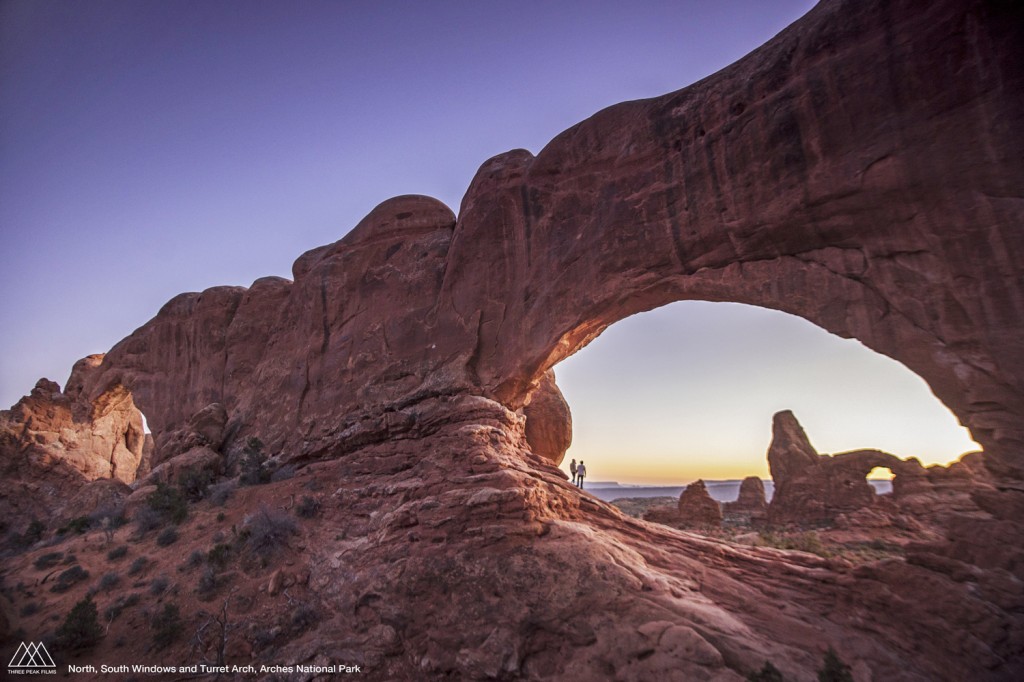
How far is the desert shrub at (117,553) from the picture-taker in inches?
557

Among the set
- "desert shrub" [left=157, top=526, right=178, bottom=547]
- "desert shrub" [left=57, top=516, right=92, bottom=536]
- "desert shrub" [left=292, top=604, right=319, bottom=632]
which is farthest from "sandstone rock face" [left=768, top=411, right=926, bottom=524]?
"desert shrub" [left=57, top=516, right=92, bottom=536]

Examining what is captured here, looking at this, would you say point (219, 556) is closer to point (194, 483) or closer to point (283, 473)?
point (283, 473)

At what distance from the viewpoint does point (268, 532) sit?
1276 cm

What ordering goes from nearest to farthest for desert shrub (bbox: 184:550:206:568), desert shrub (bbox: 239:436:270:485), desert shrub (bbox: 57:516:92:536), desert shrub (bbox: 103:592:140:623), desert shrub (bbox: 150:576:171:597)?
desert shrub (bbox: 103:592:140:623) < desert shrub (bbox: 150:576:171:597) < desert shrub (bbox: 184:550:206:568) < desert shrub (bbox: 57:516:92:536) < desert shrub (bbox: 239:436:270:485)

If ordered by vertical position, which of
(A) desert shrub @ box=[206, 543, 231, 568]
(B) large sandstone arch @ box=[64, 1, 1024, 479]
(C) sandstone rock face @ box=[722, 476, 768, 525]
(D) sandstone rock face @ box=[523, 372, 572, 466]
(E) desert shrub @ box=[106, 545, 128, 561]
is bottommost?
(C) sandstone rock face @ box=[722, 476, 768, 525]

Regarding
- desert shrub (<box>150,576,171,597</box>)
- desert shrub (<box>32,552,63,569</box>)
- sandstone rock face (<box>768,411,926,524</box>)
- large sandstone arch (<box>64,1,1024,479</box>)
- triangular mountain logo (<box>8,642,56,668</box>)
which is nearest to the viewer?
large sandstone arch (<box>64,1,1024,479</box>)

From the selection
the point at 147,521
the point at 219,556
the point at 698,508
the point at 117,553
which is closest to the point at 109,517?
the point at 147,521

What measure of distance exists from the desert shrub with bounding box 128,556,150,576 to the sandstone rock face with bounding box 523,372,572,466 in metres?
15.3

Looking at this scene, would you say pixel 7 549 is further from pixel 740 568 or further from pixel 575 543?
pixel 740 568

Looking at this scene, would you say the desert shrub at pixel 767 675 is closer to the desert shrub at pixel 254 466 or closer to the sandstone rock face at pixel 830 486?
the desert shrub at pixel 254 466

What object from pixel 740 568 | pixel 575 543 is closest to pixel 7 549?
pixel 575 543

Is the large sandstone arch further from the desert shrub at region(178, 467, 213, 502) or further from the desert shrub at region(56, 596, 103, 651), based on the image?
the desert shrub at region(56, 596, 103, 651)

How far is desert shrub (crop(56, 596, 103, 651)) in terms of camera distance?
10.1 meters

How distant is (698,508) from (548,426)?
10308 millimetres
